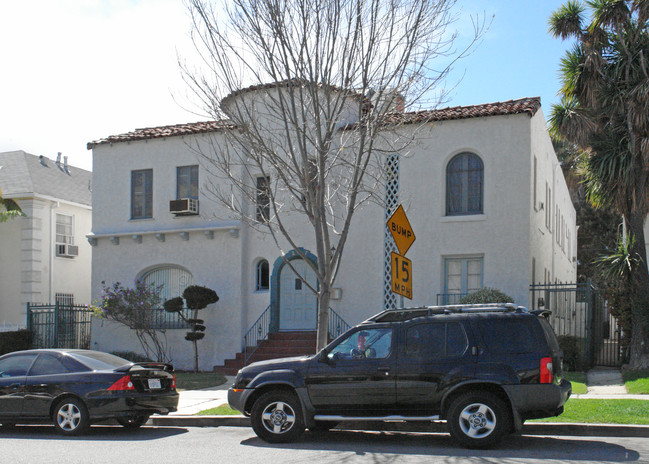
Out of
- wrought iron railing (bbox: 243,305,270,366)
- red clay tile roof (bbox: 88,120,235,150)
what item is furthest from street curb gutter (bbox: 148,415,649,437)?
red clay tile roof (bbox: 88,120,235,150)

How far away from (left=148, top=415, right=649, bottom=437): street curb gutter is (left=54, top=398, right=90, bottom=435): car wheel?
175 cm

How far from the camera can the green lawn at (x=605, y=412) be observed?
10.6m

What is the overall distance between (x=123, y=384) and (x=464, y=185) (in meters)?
11.2

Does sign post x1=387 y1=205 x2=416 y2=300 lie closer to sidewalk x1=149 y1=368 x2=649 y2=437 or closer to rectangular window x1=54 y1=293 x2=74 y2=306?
sidewalk x1=149 y1=368 x2=649 y2=437

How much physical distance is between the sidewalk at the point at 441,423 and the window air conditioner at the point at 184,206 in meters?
5.41

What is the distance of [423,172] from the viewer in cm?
1967

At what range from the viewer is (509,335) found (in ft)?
30.7

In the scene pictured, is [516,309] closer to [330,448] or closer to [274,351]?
[330,448]

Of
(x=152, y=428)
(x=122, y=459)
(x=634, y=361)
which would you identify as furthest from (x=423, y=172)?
(x=122, y=459)

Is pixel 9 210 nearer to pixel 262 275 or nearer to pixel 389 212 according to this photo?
pixel 262 275

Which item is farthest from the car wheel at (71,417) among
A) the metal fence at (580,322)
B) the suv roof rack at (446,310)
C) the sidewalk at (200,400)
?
the metal fence at (580,322)

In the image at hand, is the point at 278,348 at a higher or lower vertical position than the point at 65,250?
lower

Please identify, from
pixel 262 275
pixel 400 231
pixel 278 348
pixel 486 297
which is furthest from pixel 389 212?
pixel 400 231

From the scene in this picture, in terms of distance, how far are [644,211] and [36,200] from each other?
63.5 ft
